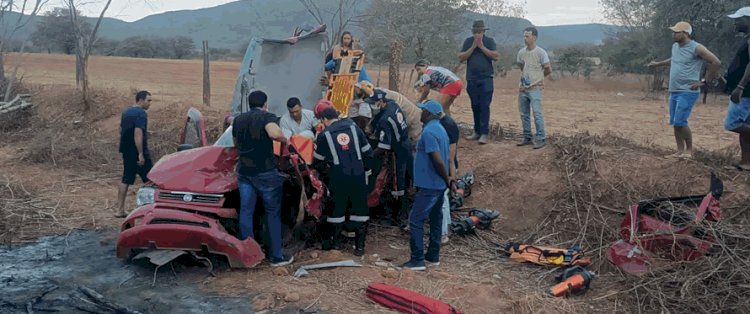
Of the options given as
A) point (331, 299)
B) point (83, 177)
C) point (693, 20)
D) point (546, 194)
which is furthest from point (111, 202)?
point (693, 20)

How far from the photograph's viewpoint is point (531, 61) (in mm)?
10195

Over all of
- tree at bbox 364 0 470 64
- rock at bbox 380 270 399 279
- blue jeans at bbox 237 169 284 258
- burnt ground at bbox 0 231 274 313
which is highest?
tree at bbox 364 0 470 64

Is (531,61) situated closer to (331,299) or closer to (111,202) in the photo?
(331,299)

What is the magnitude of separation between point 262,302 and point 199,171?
1.53 metres

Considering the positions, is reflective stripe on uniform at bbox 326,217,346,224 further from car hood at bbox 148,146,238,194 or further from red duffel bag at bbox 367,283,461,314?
red duffel bag at bbox 367,283,461,314

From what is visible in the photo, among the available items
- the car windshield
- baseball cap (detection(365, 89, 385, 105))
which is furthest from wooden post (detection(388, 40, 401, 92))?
the car windshield

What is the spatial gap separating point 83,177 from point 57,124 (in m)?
4.91

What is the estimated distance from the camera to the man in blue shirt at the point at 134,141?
885 centimetres

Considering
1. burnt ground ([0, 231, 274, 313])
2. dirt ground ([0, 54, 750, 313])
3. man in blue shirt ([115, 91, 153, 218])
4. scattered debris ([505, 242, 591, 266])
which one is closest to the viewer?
burnt ground ([0, 231, 274, 313])

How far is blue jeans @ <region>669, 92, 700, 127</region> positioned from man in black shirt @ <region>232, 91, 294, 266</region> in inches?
205

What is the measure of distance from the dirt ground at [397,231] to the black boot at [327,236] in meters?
0.20

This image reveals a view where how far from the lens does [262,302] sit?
234 inches

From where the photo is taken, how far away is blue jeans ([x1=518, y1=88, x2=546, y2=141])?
1016cm

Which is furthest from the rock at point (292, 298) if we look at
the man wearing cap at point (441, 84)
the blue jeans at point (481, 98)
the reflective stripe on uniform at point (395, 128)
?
the blue jeans at point (481, 98)
